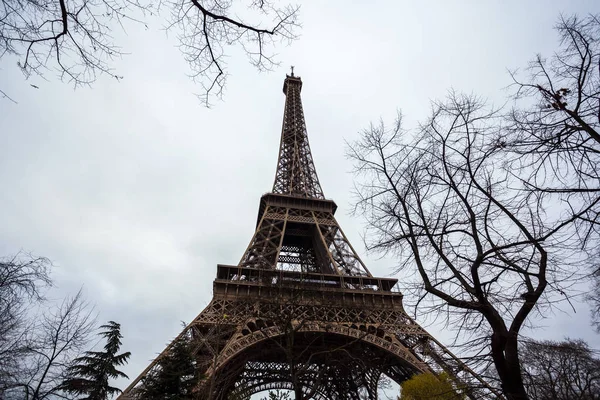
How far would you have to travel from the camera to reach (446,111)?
545 centimetres

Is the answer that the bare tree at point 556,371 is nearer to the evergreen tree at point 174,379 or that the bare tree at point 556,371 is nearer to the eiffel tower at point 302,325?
the eiffel tower at point 302,325

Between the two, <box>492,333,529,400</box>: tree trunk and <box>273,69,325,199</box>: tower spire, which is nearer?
<box>492,333,529,400</box>: tree trunk

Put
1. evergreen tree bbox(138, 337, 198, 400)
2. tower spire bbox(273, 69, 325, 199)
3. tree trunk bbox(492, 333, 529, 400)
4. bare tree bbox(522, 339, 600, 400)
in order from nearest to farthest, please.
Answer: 1. tree trunk bbox(492, 333, 529, 400)
2. bare tree bbox(522, 339, 600, 400)
3. evergreen tree bbox(138, 337, 198, 400)
4. tower spire bbox(273, 69, 325, 199)

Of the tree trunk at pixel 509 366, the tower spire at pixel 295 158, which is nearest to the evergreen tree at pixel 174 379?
the tree trunk at pixel 509 366

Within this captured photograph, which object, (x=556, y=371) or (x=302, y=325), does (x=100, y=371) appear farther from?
(x=556, y=371)

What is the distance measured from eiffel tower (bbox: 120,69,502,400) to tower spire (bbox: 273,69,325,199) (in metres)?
2.80

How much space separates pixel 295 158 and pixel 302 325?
28.0 m

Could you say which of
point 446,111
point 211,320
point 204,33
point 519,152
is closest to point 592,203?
point 519,152

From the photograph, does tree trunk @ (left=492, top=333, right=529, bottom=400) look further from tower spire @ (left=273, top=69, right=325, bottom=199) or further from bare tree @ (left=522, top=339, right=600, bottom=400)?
tower spire @ (left=273, top=69, right=325, bottom=199)

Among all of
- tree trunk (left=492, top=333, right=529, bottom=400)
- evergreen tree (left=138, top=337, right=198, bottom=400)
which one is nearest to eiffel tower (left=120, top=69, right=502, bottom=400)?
evergreen tree (left=138, top=337, right=198, bottom=400)

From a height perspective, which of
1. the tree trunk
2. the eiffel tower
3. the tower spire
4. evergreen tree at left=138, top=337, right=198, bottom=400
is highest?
the tower spire

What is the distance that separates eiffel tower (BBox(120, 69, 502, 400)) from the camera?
15.9 m

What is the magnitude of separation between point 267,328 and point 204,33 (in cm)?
1775

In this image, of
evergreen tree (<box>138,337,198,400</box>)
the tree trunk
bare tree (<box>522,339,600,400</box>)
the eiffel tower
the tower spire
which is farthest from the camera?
the tower spire
